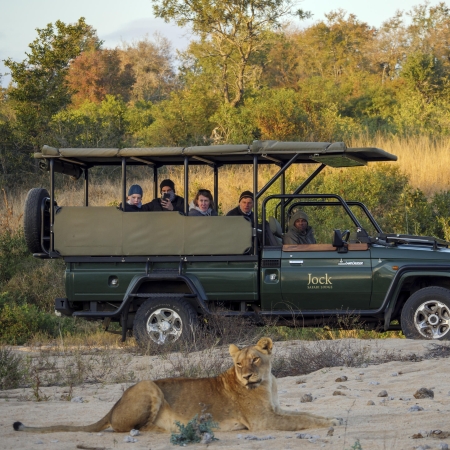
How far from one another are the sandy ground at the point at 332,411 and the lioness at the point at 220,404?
0.06 meters

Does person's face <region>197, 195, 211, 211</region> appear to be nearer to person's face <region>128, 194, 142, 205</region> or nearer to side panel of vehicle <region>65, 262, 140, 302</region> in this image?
person's face <region>128, 194, 142, 205</region>

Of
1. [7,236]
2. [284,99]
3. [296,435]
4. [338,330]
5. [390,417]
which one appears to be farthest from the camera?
[284,99]

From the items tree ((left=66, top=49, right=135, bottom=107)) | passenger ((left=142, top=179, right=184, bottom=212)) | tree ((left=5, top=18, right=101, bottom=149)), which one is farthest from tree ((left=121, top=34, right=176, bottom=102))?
passenger ((left=142, top=179, right=184, bottom=212))

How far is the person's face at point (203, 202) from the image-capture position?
1021 cm

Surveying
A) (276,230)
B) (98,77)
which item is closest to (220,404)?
(276,230)

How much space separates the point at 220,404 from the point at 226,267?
420 cm

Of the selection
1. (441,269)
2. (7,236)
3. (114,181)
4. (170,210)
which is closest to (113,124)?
(114,181)

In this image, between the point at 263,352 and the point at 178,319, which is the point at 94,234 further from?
the point at 263,352

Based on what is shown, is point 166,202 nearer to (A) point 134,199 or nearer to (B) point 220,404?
(A) point 134,199

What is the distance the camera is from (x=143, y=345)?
9633 mm

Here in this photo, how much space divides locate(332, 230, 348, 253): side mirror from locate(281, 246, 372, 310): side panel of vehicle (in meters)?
0.05

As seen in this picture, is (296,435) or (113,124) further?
(113,124)

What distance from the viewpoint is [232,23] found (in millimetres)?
26516

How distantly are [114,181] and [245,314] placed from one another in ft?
35.9
